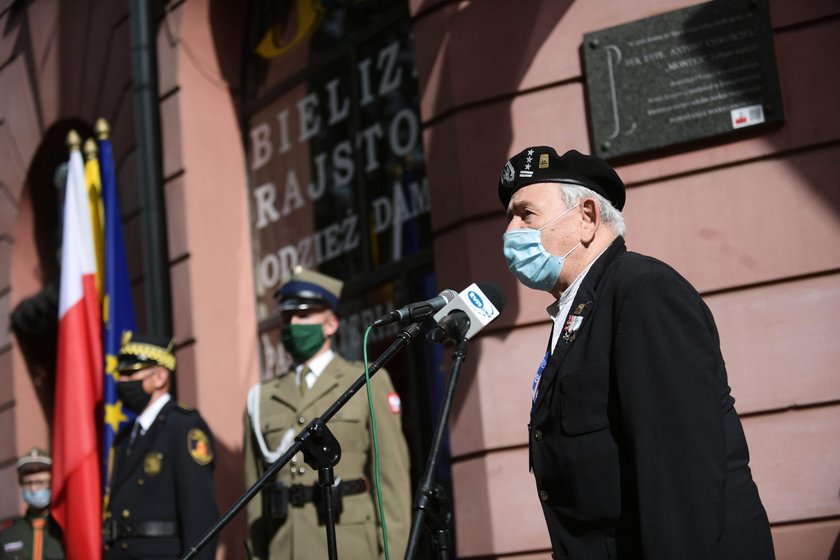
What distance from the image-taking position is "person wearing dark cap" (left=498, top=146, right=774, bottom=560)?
2.62 metres

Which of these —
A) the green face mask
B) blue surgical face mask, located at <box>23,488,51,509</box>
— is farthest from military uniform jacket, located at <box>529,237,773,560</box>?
blue surgical face mask, located at <box>23,488,51,509</box>

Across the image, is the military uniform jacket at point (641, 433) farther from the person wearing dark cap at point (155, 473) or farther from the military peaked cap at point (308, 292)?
the person wearing dark cap at point (155, 473)

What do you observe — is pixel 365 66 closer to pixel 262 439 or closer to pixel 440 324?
pixel 262 439

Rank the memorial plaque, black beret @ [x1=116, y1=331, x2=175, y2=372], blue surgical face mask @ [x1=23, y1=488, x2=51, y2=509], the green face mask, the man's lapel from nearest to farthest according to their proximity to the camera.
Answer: the man's lapel < the memorial plaque < the green face mask < black beret @ [x1=116, y1=331, x2=175, y2=372] < blue surgical face mask @ [x1=23, y1=488, x2=51, y2=509]

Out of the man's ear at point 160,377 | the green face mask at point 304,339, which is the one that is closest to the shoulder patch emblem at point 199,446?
the man's ear at point 160,377

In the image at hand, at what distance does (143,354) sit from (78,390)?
4.80ft

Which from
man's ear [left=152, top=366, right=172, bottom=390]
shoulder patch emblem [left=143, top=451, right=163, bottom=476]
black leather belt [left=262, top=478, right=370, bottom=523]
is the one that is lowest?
black leather belt [left=262, top=478, right=370, bottom=523]

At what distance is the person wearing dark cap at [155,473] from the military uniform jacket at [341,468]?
11.6 inches

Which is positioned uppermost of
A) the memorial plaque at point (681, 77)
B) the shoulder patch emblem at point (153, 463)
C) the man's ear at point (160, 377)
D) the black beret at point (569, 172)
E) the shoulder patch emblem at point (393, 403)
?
the memorial plaque at point (681, 77)

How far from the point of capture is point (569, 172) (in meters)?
3.28

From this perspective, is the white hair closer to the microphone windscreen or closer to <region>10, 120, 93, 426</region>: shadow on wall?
the microphone windscreen

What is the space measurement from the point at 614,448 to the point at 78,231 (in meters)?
5.81

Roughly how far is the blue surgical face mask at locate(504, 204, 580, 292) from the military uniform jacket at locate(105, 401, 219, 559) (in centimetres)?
282

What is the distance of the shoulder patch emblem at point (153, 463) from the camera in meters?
5.79
